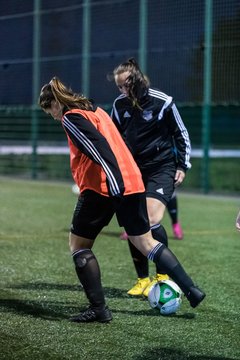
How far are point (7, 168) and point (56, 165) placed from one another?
276 cm

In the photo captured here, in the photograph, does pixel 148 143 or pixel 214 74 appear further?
pixel 214 74

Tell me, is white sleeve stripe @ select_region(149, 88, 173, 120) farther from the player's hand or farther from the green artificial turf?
the green artificial turf

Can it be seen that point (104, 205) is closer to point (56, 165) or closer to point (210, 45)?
point (210, 45)

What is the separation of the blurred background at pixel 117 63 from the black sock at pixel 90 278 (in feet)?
43.8

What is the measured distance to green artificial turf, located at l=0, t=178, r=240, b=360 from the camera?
4902 mm


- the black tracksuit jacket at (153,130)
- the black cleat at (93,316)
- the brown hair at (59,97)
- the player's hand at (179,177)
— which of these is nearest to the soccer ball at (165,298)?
the black cleat at (93,316)

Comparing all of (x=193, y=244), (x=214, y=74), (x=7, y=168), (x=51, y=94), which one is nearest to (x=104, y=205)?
(x=51, y=94)

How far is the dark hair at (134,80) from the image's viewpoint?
249 inches

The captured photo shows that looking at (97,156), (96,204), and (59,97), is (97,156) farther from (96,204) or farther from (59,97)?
(59,97)

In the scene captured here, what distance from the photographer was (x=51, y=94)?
18.4ft

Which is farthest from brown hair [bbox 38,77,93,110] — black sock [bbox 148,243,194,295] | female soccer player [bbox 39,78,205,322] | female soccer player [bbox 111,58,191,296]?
black sock [bbox 148,243,194,295]

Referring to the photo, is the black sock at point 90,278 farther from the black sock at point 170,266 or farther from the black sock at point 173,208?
the black sock at point 173,208

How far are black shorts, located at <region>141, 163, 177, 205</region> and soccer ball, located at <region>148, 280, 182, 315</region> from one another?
36.4 inches

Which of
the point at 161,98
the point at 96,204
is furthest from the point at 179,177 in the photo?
the point at 96,204
